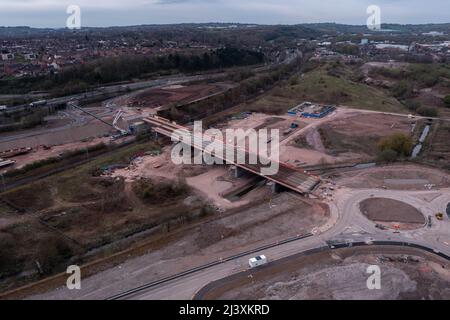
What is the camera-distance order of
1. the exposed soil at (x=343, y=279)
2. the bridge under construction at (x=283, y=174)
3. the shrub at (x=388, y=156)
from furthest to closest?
1. the shrub at (x=388, y=156)
2. the bridge under construction at (x=283, y=174)
3. the exposed soil at (x=343, y=279)

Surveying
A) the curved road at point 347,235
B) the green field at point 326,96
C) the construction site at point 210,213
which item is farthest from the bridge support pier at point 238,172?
the green field at point 326,96

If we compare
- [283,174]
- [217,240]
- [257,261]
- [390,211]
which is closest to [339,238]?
[390,211]

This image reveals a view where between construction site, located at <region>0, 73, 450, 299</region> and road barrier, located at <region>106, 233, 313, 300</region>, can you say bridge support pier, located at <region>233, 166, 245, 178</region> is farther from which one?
road barrier, located at <region>106, 233, 313, 300</region>

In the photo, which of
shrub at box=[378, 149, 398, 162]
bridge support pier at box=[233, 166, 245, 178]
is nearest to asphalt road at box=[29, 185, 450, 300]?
shrub at box=[378, 149, 398, 162]

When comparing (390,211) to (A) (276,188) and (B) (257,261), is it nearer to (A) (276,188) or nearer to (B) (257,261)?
(A) (276,188)

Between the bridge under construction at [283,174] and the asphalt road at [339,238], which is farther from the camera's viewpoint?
the bridge under construction at [283,174]

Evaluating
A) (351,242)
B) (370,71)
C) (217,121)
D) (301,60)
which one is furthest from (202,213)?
(301,60)

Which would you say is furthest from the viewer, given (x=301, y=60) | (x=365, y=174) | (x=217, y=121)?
(x=301, y=60)

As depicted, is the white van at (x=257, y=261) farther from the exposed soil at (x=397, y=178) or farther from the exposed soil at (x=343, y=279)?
→ the exposed soil at (x=397, y=178)

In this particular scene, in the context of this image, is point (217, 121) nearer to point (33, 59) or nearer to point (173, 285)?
point (173, 285)
